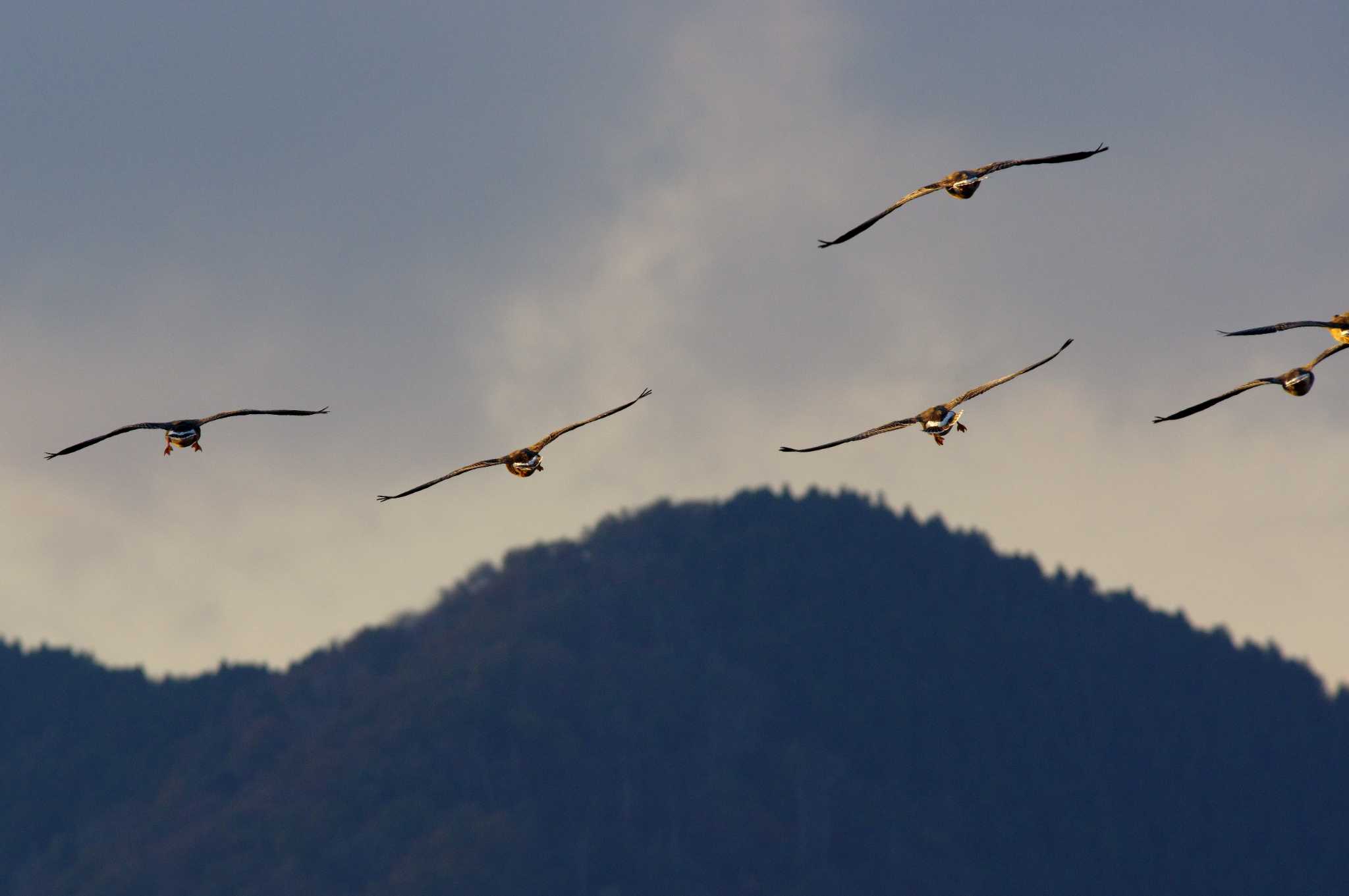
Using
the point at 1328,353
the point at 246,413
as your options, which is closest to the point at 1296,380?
the point at 1328,353

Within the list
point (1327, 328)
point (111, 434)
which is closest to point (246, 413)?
point (111, 434)

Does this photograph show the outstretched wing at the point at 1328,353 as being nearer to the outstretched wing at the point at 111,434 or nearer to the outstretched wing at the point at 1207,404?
the outstretched wing at the point at 1207,404

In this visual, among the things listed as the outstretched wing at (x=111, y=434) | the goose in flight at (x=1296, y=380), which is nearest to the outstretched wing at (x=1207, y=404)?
the goose in flight at (x=1296, y=380)

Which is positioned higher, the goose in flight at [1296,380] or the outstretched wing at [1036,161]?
the outstretched wing at [1036,161]

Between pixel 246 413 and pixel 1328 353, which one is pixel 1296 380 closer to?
pixel 1328 353

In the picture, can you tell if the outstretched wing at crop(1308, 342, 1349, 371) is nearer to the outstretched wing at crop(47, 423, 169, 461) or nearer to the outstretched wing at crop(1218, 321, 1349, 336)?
the outstretched wing at crop(1218, 321, 1349, 336)

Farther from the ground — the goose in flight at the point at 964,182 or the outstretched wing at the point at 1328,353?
the goose in flight at the point at 964,182

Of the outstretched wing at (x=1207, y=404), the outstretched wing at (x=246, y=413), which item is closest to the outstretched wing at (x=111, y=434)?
the outstretched wing at (x=246, y=413)

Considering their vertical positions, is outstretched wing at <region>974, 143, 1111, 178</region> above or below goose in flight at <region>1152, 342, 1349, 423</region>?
above

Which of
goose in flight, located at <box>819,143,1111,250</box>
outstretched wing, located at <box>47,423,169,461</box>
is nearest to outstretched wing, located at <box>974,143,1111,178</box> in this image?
goose in flight, located at <box>819,143,1111,250</box>

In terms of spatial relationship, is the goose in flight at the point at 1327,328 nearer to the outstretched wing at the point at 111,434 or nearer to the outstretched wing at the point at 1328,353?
the outstretched wing at the point at 1328,353

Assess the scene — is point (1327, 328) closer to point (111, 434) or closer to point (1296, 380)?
point (1296, 380)

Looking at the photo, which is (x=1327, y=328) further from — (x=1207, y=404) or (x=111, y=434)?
(x=111, y=434)

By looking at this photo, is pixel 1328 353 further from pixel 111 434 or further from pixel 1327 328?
pixel 111 434
